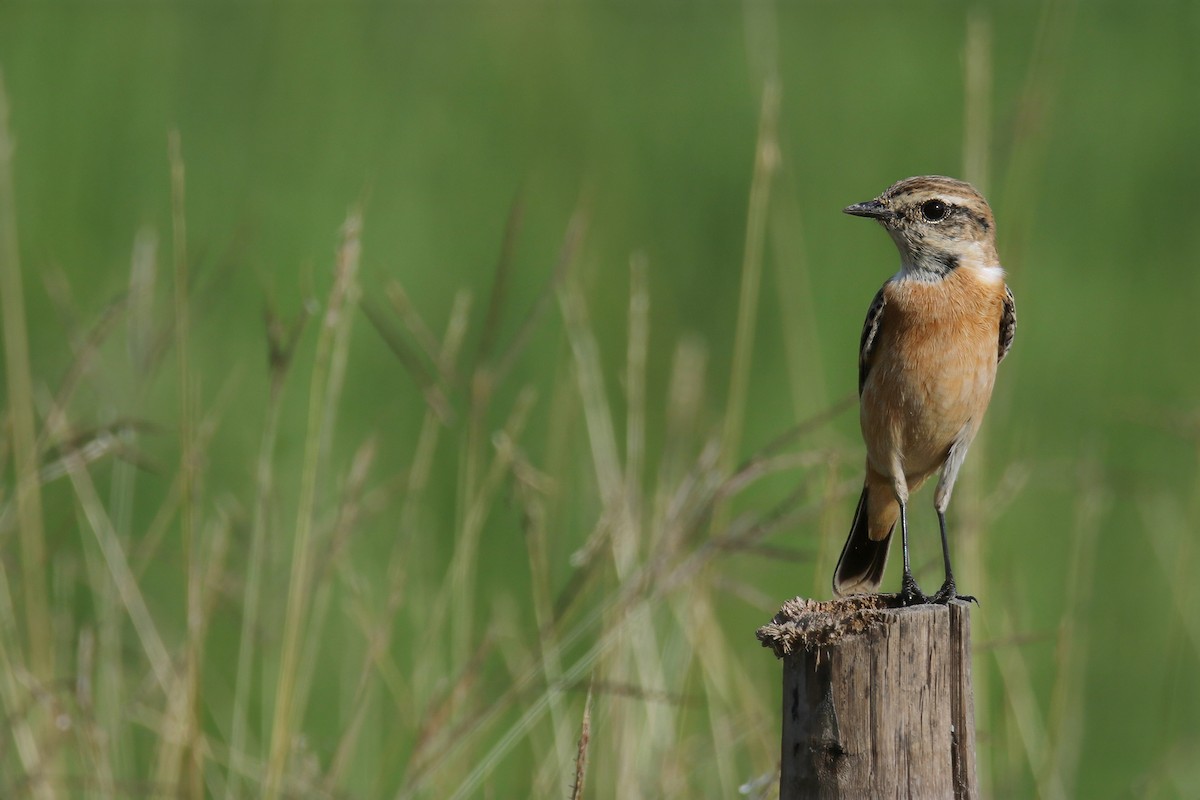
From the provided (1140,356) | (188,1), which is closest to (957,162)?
(1140,356)

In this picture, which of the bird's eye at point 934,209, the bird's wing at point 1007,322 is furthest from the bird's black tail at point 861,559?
the bird's eye at point 934,209

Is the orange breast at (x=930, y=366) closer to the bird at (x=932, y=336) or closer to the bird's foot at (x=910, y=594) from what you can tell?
the bird at (x=932, y=336)

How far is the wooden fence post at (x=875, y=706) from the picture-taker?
2834 mm

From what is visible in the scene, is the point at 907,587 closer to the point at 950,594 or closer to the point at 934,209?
the point at 950,594

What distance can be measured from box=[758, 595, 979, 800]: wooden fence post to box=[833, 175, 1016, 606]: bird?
111 centimetres

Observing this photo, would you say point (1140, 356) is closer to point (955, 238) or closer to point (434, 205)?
point (434, 205)

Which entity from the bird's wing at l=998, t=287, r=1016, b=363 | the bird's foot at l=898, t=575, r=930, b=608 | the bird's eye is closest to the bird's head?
the bird's eye

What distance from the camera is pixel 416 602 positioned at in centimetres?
498

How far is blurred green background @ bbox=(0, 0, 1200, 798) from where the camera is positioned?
534 cm

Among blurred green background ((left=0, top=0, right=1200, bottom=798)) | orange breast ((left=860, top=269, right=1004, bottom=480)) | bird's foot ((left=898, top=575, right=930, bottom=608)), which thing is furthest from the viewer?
blurred green background ((left=0, top=0, right=1200, bottom=798))

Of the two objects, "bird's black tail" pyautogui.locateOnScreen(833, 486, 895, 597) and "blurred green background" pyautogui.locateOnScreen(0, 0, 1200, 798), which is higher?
"blurred green background" pyautogui.locateOnScreen(0, 0, 1200, 798)

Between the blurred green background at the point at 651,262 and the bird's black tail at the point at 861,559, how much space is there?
0.38ft

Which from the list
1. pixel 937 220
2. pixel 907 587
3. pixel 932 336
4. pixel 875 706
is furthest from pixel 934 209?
pixel 875 706

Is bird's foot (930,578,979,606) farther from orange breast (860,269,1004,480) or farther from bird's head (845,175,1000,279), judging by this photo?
bird's head (845,175,1000,279)
